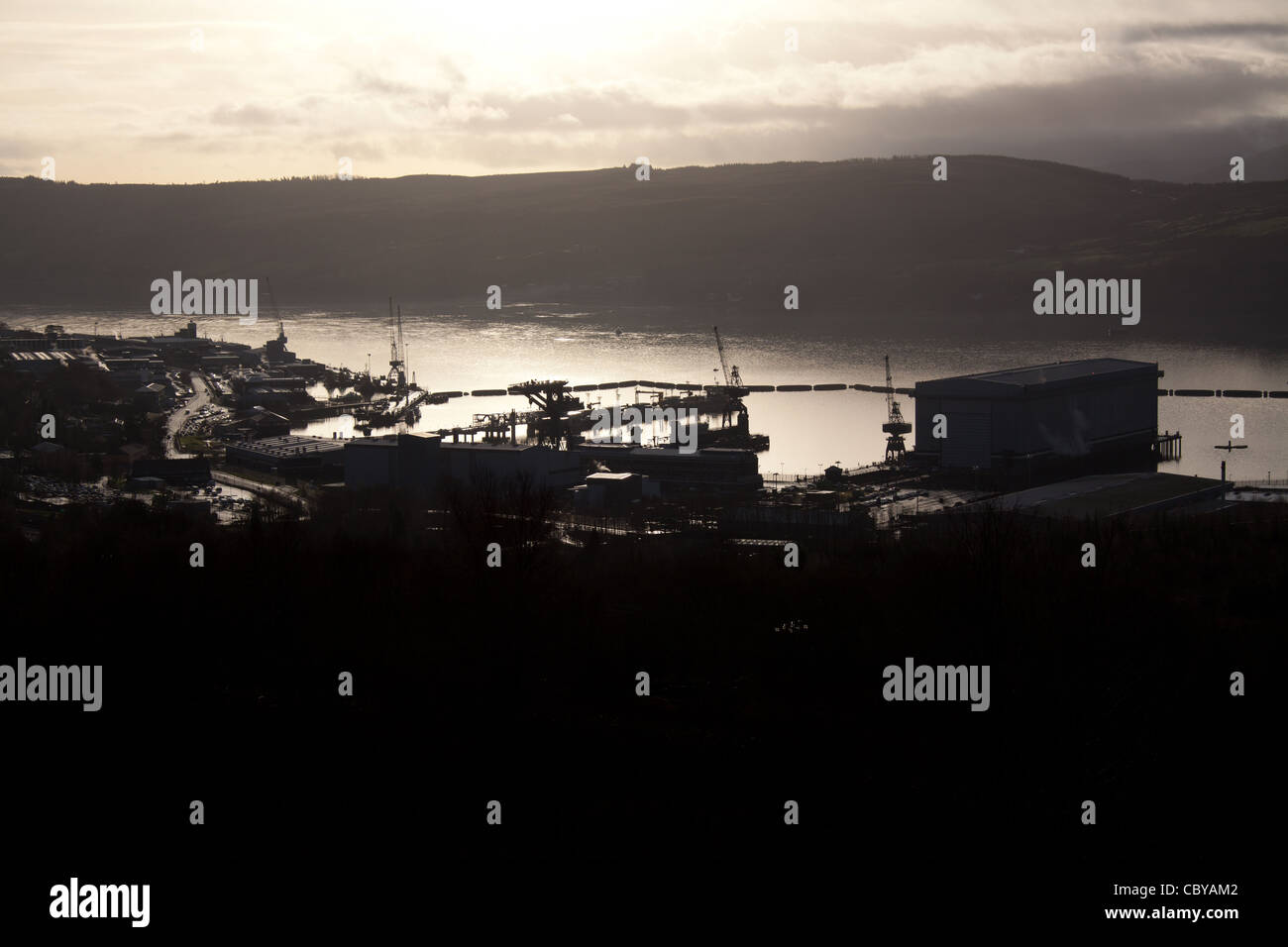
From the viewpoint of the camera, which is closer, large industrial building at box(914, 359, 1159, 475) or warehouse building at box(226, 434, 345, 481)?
large industrial building at box(914, 359, 1159, 475)

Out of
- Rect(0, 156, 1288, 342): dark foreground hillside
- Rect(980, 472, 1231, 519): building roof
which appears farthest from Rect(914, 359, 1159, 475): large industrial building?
Rect(0, 156, 1288, 342): dark foreground hillside

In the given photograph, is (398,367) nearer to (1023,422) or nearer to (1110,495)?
(1023,422)

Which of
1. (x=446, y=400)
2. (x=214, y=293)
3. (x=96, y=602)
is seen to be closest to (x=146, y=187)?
(x=214, y=293)

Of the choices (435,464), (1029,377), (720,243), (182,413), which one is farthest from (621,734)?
(720,243)

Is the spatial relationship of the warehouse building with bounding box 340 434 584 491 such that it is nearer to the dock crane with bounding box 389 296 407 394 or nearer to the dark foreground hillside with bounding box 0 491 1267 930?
the dark foreground hillside with bounding box 0 491 1267 930

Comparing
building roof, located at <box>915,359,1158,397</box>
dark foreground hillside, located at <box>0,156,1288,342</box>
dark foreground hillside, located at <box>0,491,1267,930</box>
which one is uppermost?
dark foreground hillside, located at <box>0,156,1288,342</box>

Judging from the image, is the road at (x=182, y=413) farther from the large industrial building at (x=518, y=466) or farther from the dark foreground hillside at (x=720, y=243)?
the dark foreground hillside at (x=720, y=243)
